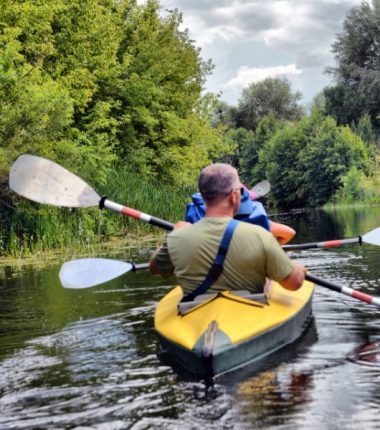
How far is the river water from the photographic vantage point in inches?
142

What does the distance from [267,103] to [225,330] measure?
213 ft

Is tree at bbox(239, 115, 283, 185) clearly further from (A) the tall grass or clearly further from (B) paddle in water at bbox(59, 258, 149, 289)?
(B) paddle in water at bbox(59, 258, 149, 289)

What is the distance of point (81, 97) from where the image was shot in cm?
1805

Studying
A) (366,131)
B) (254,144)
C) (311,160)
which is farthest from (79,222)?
(254,144)

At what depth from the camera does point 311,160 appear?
45562 millimetres

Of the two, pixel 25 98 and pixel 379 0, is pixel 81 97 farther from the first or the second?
pixel 379 0

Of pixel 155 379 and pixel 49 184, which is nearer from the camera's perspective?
pixel 155 379

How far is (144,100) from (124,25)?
11.3ft

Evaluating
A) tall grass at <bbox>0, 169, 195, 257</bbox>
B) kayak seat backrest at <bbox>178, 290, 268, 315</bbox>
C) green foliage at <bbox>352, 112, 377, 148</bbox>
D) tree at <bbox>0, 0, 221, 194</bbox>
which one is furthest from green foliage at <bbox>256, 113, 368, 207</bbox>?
kayak seat backrest at <bbox>178, 290, 268, 315</bbox>

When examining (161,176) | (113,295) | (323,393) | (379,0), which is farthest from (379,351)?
(379,0)

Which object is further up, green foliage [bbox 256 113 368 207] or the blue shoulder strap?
green foliage [bbox 256 113 368 207]

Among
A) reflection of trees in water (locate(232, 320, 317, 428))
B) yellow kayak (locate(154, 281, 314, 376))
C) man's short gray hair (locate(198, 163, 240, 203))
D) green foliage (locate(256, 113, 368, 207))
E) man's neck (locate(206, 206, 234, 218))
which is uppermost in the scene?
green foliage (locate(256, 113, 368, 207))

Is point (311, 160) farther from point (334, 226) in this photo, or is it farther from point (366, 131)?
point (334, 226)

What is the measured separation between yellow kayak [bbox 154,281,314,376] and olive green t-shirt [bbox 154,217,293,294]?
11 centimetres
